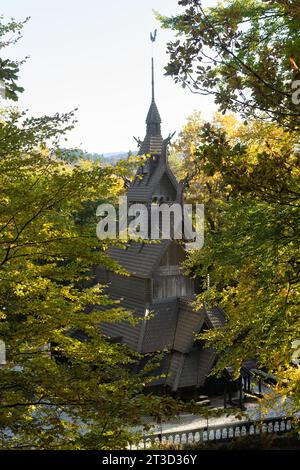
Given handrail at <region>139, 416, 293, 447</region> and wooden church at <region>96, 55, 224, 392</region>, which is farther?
wooden church at <region>96, 55, 224, 392</region>

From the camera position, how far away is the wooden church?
65.5 ft

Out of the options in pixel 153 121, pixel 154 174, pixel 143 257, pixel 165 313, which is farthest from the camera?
pixel 153 121

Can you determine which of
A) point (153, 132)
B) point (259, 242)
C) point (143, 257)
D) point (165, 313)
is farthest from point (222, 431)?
point (153, 132)

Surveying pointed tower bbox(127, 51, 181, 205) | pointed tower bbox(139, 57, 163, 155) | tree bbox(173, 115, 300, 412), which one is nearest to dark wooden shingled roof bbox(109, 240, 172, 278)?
pointed tower bbox(127, 51, 181, 205)

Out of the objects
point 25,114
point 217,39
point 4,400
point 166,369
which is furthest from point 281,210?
point 166,369

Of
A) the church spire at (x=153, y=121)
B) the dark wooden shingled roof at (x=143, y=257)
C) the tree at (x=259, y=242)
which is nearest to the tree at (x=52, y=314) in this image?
the tree at (x=259, y=242)

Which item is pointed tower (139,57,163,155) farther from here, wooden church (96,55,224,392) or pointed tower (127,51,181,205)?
wooden church (96,55,224,392)

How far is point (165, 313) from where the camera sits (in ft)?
69.1

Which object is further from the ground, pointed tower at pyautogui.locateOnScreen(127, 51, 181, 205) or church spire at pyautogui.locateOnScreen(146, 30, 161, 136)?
church spire at pyautogui.locateOnScreen(146, 30, 161, 136)

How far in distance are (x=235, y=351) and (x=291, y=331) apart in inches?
44.8

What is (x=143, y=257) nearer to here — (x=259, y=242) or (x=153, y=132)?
(x=153, y=132)

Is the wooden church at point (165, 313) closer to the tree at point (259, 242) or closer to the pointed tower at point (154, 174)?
the pointed tower at point (154, 174)

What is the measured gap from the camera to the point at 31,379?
6.82 m
